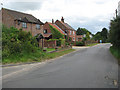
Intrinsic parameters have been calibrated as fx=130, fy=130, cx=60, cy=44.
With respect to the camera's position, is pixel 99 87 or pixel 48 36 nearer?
pixel 99 87

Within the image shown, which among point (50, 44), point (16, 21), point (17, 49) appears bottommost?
point (17, 49)

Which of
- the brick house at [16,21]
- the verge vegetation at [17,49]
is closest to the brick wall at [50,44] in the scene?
the brick house at [16,21]

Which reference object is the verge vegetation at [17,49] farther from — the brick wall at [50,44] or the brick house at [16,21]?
the brick wall at [50,44]

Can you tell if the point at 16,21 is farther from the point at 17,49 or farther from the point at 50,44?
the point at 17,49

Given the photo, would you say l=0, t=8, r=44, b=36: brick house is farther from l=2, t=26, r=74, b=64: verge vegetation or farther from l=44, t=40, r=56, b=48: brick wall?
l=2, t=26, r=74, b=64: verge vegetation

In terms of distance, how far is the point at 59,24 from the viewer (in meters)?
49.2

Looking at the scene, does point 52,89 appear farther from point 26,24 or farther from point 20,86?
point 26,24

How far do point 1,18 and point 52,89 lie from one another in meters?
26.4

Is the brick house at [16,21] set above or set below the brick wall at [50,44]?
above

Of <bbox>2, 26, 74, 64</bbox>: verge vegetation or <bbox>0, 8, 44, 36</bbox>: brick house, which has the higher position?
<bbox>0, 8, 44, 36</bbox>: brick house

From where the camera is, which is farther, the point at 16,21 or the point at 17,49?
the point at 16,21

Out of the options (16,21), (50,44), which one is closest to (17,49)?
(16,21)

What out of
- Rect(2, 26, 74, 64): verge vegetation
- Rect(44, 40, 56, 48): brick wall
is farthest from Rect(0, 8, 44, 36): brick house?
Rect(2, 26, 74, 64): verge vegetation

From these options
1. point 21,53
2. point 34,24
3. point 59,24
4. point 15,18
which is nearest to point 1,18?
point 15,18
